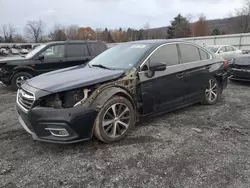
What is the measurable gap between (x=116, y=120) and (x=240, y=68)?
18.4 ft

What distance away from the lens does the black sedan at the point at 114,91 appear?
3086 millimetres

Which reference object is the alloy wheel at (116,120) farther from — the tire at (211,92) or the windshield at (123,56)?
the tire at (211,92)

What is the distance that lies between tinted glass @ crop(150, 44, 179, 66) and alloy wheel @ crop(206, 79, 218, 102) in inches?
52.6

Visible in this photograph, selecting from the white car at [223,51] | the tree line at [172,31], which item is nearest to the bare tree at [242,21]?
the tree line at [172,31]

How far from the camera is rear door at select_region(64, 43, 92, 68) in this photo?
8.16 m

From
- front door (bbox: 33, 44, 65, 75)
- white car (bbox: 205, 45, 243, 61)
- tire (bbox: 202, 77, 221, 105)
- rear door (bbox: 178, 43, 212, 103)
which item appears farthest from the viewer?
white car (bbox: 205, 45, 243, 61)

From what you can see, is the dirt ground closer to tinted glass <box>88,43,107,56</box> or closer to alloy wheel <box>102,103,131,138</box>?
alloy wheel <box>102,103,131,138</box>

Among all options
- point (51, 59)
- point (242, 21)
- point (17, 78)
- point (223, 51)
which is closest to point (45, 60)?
point (51, 59)

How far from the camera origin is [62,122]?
3.01 m

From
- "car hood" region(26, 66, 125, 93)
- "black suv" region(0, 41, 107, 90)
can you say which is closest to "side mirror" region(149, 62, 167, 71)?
→ "car hood" region(26, 66, 125, 93)

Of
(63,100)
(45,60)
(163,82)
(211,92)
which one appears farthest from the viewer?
(45,60)

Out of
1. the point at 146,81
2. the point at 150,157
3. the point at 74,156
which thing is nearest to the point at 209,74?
the point at 146,81

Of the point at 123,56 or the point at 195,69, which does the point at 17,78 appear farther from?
the point at 195,69

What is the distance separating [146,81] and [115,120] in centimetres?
87
